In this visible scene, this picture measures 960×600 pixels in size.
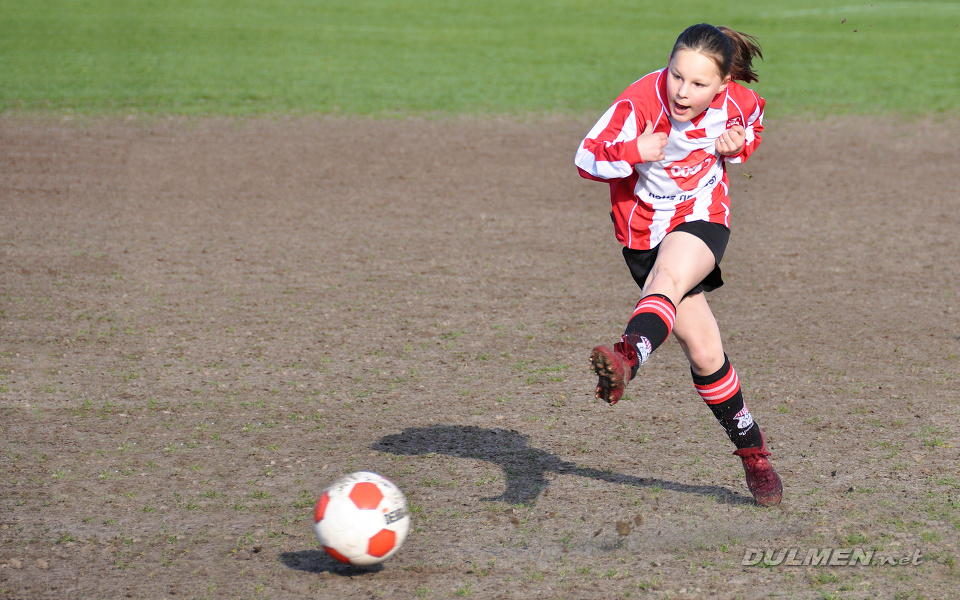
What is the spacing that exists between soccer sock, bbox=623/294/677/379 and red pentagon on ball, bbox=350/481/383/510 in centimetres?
108

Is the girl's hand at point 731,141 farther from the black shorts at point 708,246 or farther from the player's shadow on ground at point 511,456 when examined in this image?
the player's shadow on ground at point 511,456

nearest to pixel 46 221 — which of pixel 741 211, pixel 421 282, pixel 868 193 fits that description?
pixel 421 282

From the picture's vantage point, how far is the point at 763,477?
4.22 metres

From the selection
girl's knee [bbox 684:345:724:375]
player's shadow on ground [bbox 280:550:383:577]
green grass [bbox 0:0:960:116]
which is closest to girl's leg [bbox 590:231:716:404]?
girl's knee [bbox 684:345:724:375]

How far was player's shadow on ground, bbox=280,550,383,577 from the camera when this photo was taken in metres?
3.73

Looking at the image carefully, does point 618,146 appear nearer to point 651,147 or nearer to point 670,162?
point 651,147

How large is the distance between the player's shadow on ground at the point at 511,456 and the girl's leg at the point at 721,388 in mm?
172

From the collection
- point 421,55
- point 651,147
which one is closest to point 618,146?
point 651,147

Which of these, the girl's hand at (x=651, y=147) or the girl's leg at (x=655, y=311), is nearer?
the girl's leg at (x=655, y=311)

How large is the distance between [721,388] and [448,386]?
79.0 inches

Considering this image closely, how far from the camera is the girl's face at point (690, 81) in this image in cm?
385

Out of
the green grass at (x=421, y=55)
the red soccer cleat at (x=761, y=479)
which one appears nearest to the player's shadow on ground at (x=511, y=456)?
the red soccer cleat at (x=761, y=479)

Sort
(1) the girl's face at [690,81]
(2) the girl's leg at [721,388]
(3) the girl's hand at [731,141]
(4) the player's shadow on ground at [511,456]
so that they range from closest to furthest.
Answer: (1) the girl's face at [690,81], (3) the girl's hand at [731,141], (2) the girl's leg at [721,388], (4) the player's shadow on ground at [511,456]

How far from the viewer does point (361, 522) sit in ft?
11.9
